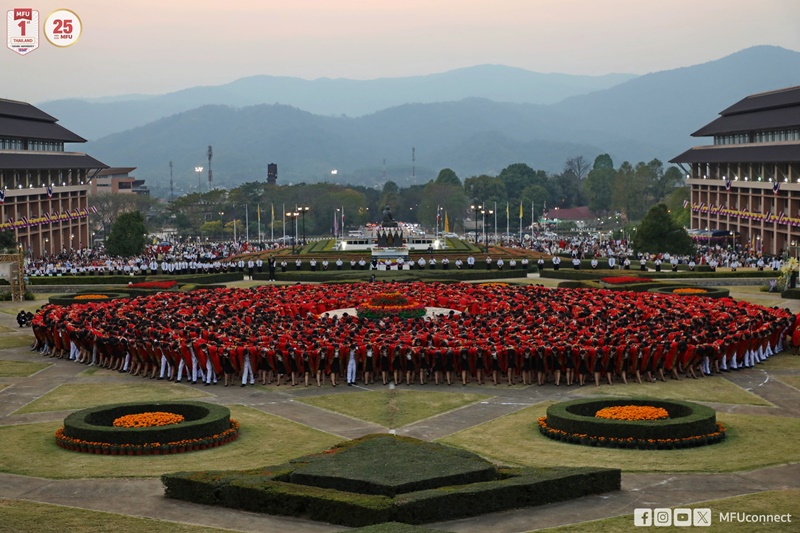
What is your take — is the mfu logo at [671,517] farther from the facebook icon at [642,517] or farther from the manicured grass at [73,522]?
the manicured grass at [73,522]

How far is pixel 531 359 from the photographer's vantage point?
→ 3519 cm

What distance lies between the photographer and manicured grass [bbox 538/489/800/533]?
19.2 metres

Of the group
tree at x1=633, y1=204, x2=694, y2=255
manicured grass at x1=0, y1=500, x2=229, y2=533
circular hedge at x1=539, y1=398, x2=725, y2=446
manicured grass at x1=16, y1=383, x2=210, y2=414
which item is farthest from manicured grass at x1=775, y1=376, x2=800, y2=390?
tree at x1=633, y1=204, x2=694, y2=255

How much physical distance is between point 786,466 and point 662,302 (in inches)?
806

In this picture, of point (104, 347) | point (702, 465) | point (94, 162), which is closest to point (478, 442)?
point (702, 465)

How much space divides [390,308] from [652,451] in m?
20.2

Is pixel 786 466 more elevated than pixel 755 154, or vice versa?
pixel 755 154

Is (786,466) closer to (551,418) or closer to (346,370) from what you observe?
(551,418)

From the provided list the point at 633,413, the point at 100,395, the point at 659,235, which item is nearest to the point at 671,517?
the point at 633,413

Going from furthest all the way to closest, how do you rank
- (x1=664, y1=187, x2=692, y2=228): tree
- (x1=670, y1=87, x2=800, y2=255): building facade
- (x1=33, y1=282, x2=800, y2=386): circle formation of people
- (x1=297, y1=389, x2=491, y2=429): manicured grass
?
1. (x1=664, y1=187, x2=692, y2=228): tree
2. (x1=670, y1=87, x2=800, y2=255): building facade
3. (x1=33, y1=282, x2=800, y2=386): circle formation of people
4. (x1=297, y1=389, x2=491, y2=429): manicured grass

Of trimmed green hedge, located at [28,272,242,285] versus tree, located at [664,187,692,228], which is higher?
tree, located at [664,187,692,228]

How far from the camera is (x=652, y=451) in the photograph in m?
25.9

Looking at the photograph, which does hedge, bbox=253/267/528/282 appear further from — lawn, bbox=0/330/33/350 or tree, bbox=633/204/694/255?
lawn, bbox=0/330/33/350

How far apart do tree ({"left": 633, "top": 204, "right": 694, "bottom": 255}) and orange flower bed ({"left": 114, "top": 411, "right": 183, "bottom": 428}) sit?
60.5 meters
